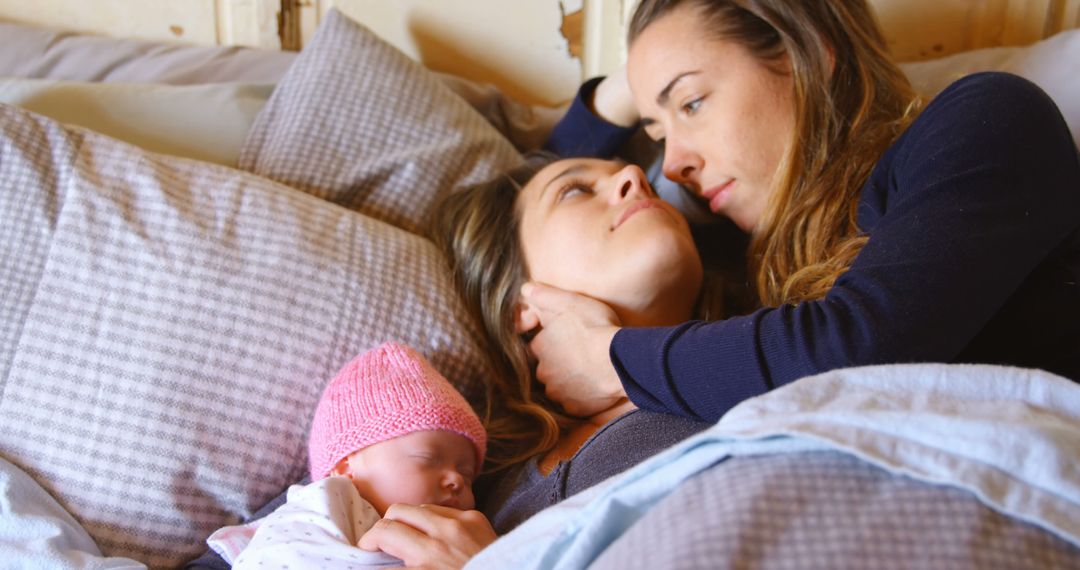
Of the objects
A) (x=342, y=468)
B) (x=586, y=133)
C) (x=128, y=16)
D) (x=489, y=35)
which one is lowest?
(x=342, y=468)

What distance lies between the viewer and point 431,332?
132 centimetres

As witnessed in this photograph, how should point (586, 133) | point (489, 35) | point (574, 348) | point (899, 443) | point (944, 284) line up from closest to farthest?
point (899, 443) < point (944, 284) < point (574, 348) < point (586, 133) < point (489, 35)

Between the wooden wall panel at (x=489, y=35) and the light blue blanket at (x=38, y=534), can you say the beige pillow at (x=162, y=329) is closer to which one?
the light blue blanket at (x=38, y=534)

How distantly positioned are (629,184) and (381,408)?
51cm

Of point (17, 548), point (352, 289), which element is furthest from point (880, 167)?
point (17, 548)

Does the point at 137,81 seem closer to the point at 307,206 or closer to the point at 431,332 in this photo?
the point at 307,206

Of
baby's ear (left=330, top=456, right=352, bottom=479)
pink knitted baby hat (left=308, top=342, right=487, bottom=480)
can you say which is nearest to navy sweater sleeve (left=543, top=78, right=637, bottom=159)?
pink knitted baby hat (left=308, top=342, right=487, bottom=480)

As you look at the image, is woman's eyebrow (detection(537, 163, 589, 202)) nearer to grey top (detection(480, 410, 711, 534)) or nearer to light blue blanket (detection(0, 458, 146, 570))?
grey top (detection(480, 410, 711, 534))

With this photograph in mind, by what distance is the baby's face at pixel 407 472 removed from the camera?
3.59ft

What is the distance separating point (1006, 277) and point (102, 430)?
42.1 inches

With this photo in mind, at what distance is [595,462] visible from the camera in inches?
43.3

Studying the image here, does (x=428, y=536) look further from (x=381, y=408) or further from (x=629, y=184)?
(x=629, y=184)

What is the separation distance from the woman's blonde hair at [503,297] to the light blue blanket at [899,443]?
1.70 feet

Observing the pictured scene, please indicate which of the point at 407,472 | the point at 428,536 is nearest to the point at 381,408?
the point at 407,472
